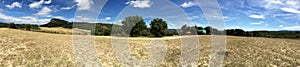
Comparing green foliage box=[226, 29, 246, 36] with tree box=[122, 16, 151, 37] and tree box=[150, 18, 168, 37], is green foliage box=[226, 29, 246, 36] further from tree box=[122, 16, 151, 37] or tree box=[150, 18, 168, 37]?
tree box=[122, 16, 151, 37]

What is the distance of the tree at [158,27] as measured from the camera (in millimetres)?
85331

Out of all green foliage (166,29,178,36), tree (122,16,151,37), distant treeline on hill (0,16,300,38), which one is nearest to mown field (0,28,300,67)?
distant treeline on hill (0,16,300,38)

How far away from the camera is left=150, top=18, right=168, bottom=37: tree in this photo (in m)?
85.3

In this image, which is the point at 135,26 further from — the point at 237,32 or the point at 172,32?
the point at 237,32

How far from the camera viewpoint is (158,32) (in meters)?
85.7

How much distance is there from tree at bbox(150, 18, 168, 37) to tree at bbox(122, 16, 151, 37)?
370 centimetres

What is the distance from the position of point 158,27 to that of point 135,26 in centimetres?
862

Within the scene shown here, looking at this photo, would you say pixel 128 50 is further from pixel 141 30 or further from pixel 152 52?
pixel 141 30

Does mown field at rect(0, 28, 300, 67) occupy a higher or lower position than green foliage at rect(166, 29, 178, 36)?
lower

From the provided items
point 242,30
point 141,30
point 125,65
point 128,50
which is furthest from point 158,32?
point 125,65

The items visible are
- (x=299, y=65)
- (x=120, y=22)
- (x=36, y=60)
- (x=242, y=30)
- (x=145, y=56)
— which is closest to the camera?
(x=299, y=65)

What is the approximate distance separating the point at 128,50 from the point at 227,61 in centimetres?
1423

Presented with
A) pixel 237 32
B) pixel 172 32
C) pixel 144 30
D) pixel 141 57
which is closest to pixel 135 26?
pixel 144 30

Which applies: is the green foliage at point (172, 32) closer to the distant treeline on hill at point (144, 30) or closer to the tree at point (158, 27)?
the distant treeline on hill at point (144, 30)
